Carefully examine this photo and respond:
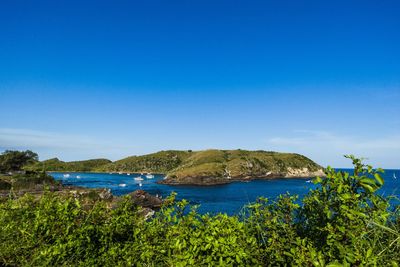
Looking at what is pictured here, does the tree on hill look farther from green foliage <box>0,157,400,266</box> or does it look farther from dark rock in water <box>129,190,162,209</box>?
green foliage <box>0,157,400,266</box>

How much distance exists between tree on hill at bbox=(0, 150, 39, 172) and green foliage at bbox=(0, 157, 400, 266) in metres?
147

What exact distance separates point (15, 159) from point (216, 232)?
157 m

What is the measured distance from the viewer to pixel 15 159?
5251 inches

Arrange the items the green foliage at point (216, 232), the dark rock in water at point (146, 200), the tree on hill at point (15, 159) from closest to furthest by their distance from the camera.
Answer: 1. the green foliage at point (216, 232)
2. the dark rock in water at point (146, 200)
3. the tree on hill at point (15, 159)

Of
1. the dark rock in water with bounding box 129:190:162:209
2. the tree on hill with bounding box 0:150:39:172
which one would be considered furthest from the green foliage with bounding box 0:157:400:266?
the tree on hill with bounding box 0:150:39:172

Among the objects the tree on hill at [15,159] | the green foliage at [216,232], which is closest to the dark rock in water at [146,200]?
the green foliage at [216,232]

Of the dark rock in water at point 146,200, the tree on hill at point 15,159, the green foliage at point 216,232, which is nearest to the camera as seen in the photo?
the green foliage at point 216,232

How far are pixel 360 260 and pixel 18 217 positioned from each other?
9399 mm

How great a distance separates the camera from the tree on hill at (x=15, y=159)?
423ft

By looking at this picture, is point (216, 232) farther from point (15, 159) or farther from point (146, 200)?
point (15, 159)

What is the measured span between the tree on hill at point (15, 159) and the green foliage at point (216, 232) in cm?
14661

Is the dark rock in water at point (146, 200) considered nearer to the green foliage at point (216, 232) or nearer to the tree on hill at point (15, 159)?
the green foliage at point (216, 232)

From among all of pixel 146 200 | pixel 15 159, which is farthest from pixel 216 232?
pixel 15 159

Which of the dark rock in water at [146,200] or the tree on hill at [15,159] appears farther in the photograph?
the tree on hill at [15,159]
